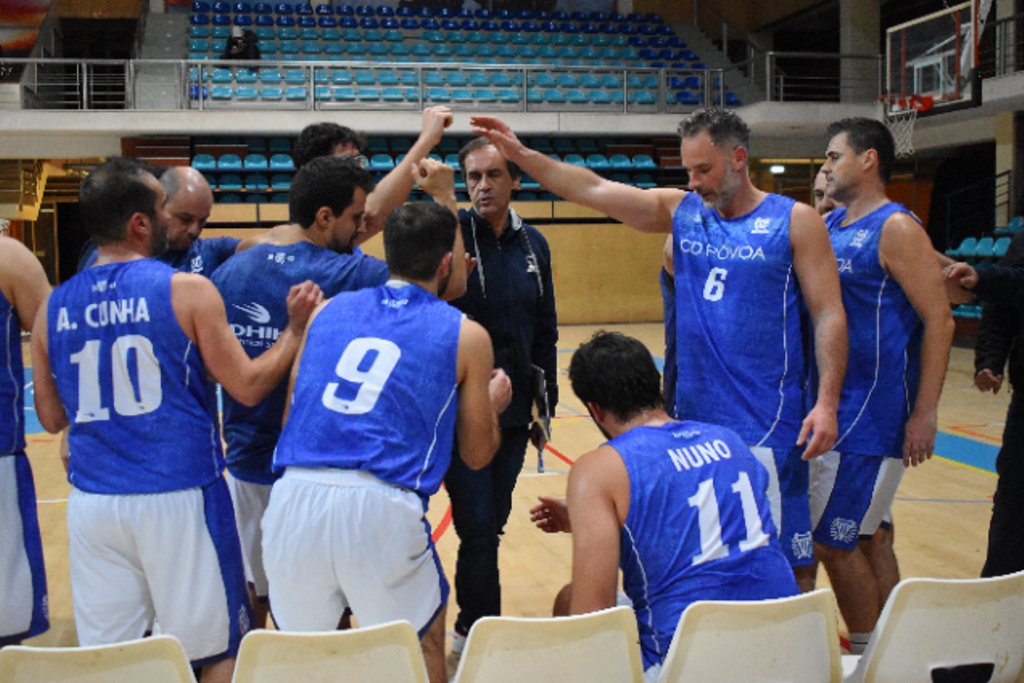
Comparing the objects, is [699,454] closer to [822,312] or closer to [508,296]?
[822,312]

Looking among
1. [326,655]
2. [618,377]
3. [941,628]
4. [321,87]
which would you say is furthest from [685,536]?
[321,87]

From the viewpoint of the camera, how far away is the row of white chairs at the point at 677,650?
1669 millimetres

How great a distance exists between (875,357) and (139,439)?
7.55 feet

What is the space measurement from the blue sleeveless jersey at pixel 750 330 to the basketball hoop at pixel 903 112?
10667mm

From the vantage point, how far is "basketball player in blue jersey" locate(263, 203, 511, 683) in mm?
2096

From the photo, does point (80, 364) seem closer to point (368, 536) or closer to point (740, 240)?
point (368, 536)

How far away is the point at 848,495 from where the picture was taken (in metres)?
2.98

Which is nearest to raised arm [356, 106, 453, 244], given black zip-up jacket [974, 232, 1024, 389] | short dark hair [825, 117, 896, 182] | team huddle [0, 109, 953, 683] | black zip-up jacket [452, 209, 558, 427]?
team huddle [0, 109, 953, 683]

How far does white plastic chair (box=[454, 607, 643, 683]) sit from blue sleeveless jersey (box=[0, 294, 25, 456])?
170 centimetres

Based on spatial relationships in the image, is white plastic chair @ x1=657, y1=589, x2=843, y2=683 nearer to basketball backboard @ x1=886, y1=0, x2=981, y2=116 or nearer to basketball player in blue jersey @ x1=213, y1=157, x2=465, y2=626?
basketball player in blue jersey @ x1=213, y1=157, x2=465, y2=626

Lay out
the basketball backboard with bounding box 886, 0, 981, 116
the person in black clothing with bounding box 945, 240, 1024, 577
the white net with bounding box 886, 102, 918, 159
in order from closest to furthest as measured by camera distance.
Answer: the person in black clothing with bounding box 945, 240, 1024, 577
the basketball backboard with bounding box 886, 0, 981, 116
the white net with bounding box 886, 102, 918, 159

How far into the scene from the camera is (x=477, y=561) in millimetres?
3172

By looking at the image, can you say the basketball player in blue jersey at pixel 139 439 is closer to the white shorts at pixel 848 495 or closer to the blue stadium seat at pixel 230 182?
the white shorts at pixel 848 495

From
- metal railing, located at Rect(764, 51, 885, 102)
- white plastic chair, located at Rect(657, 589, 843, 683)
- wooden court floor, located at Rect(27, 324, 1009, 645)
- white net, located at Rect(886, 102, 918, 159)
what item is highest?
metal railing, located at Rect(764, 51, 885, 102)
